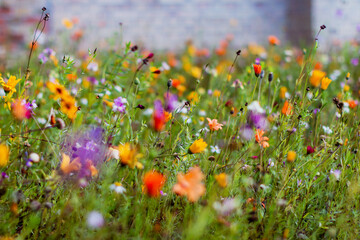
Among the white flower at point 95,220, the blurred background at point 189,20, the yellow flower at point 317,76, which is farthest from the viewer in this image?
the blurred background at point 189,20

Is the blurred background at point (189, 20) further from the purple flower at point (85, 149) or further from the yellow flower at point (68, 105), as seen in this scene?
the yellow flower at point (68, 105)

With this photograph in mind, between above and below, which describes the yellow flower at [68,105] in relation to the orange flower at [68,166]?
above

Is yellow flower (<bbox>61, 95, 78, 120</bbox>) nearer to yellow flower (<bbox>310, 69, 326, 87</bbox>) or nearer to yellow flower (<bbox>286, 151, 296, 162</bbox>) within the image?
yellow flower (<bbox>286, 151, 296, 162</bbox>)

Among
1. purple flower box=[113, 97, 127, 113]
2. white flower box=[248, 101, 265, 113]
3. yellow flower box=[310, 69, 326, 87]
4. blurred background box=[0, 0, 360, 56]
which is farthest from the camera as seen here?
blurred background box=[0, 0, 360, 56]

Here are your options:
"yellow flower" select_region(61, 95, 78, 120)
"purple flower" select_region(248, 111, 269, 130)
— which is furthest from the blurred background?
"yellow flower" select_region(61, 95, 78, 120)

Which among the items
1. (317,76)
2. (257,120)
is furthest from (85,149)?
(317,76)

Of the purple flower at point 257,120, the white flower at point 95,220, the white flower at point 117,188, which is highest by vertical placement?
the purple flower at point 257,120

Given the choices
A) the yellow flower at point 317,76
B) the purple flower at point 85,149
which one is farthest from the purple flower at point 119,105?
the yellow flower at point 317,76

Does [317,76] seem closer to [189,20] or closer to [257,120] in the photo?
[257,120]

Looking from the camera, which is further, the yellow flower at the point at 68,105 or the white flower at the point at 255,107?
the white flower at the point at 255,107

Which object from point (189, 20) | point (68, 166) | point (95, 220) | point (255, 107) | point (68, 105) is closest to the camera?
point (95, 220)

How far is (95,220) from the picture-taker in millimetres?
937

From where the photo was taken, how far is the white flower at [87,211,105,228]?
935 millimetres

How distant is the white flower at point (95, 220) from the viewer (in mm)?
935
